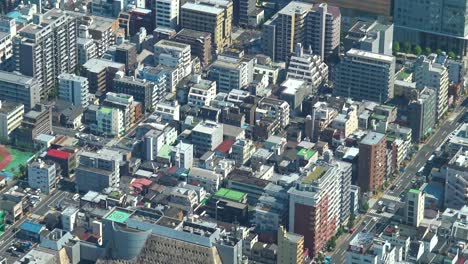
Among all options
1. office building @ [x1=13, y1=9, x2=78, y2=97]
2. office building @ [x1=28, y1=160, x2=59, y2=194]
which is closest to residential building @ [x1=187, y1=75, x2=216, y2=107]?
office building @ [x1=13, y1=9, x2=78, y2=97]

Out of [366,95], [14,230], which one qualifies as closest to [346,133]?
[366,95]

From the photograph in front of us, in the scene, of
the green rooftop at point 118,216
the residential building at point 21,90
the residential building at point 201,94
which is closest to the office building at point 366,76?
the residential building at point 201,94

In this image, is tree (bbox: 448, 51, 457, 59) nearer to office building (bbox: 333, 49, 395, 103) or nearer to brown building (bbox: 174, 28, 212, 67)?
office building (bbox: 333, 49, 395, 103)

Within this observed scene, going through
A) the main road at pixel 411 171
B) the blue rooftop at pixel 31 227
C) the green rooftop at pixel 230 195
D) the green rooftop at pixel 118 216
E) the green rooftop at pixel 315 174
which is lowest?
the main road at pixel 411 171

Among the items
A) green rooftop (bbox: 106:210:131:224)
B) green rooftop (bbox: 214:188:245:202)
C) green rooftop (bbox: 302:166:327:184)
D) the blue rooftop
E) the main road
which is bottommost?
the main road

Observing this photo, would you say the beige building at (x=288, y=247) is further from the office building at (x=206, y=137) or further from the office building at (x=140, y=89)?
the office building at (x=140, y=89)

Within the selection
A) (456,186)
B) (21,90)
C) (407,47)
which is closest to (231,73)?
(21,90)

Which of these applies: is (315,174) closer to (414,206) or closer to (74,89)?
(414,206)
